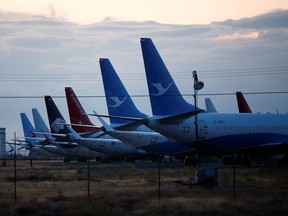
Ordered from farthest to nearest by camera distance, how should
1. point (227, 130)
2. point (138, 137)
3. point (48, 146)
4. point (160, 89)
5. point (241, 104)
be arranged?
point (48, 146)
point (241, 104)
point (138, 137)
point (227, 130)
point (160, 89)

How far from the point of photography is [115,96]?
65.4 meters

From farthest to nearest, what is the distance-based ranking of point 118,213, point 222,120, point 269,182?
1. point 222,120
2. point 269,182
3. point 118,213

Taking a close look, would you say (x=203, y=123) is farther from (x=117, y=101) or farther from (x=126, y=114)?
(x=117, y=101)

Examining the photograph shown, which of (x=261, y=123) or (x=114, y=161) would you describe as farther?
(x=114, y=161)

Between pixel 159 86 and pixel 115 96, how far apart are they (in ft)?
38.5

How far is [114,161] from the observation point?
3681 inches

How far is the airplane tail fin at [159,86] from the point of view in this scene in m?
53.5

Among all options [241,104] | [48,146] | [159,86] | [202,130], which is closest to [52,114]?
[48,146]

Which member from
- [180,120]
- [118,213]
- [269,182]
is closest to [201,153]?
[180,120]

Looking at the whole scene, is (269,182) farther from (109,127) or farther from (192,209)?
(109,127)

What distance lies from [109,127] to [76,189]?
1028 inches

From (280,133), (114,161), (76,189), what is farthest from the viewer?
(114,161)

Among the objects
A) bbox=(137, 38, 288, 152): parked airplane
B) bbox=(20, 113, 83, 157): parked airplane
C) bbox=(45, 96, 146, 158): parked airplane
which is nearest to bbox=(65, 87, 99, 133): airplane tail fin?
bbox=(45, 96, 146, 158): parked airplane

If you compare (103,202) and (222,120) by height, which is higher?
(222,120)
